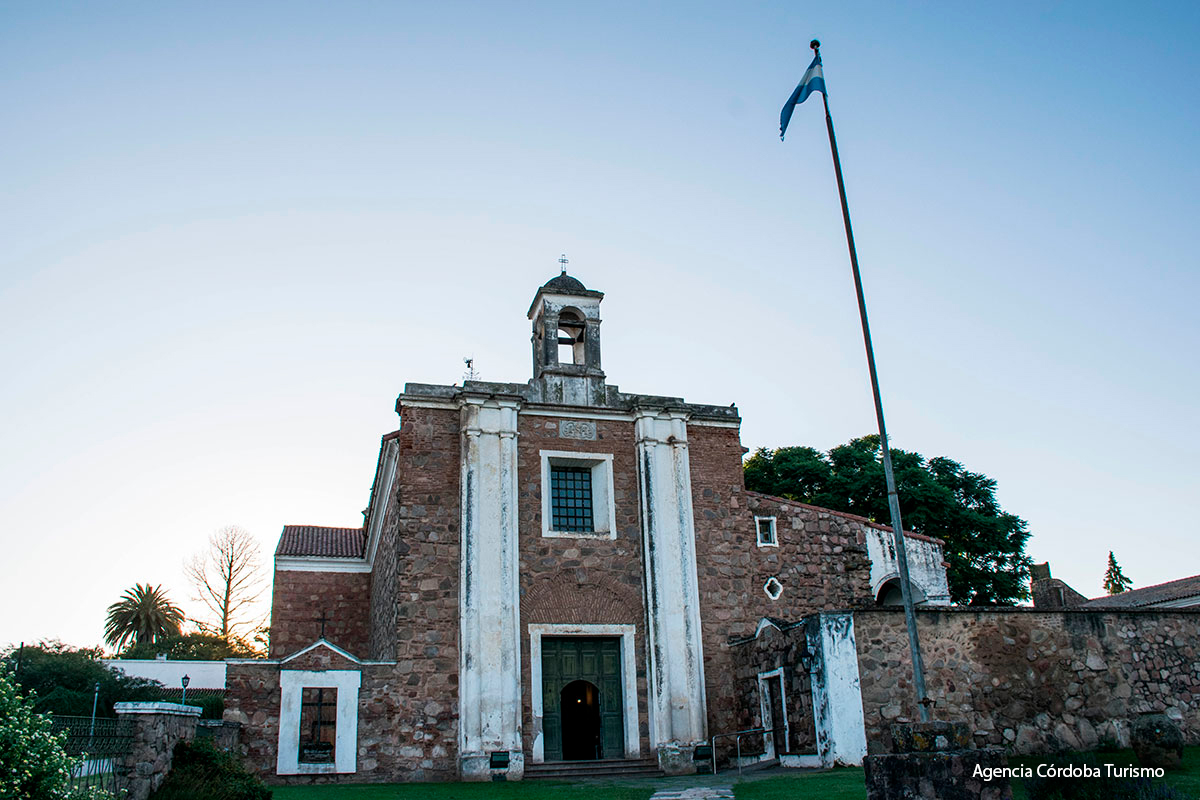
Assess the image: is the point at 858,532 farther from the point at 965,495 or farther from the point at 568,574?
the point at 965,495

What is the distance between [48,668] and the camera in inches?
1270

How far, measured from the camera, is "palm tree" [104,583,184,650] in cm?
4725

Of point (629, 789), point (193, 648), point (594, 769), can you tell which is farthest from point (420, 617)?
point (193, 648)

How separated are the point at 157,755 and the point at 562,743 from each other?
371 inches

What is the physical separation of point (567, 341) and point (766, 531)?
20.9 ft

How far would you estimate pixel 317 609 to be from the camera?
79.0 feet

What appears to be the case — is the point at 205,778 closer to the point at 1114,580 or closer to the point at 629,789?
the point at 629,789

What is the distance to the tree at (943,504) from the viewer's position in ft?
107

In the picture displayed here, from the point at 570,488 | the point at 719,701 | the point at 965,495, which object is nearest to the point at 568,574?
the point at 570,488

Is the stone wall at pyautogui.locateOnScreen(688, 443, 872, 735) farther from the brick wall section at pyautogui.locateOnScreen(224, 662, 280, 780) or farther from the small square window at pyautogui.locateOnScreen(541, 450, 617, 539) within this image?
the brick wall section at pyautogui.locateOnScreen(224, 662, 280, 780)

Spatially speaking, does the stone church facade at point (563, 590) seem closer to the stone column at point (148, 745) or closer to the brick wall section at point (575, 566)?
the brick wall section at point (575, 566)

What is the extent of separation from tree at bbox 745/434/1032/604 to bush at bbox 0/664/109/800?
27879mm

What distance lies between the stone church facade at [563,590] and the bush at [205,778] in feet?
16.6

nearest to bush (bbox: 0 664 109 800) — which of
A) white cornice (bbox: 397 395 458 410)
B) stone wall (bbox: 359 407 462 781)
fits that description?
stone wall (bbox: 359 407 462 781)
